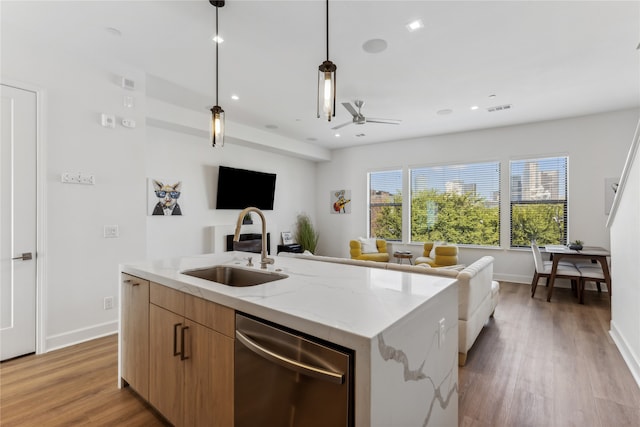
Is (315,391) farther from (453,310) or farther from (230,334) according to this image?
(453,310)

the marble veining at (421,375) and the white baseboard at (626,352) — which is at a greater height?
the marble veining at (421,375)

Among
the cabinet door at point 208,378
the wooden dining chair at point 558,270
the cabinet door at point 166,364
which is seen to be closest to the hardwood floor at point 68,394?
the cabinet door at point 166,364

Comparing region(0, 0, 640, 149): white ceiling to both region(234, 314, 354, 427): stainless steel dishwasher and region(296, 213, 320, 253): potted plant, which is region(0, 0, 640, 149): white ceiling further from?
region(296, 213, 320, 253): potted plant

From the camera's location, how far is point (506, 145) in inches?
231

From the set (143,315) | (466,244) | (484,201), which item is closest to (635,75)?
(484,201)

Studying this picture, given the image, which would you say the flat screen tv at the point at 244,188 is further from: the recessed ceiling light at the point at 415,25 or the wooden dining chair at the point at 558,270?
the wooden dining chair at the point at 558,270

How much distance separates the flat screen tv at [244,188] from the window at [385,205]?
2434 millimetres

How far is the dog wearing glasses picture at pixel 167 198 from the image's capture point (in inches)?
191

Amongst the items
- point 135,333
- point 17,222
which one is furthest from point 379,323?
point 17,222

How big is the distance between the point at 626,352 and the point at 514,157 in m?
3.96

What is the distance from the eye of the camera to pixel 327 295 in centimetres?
134

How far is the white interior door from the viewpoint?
2.67 metres

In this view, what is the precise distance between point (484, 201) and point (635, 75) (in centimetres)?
288

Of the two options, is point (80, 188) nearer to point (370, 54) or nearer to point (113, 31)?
point (113, 31)
